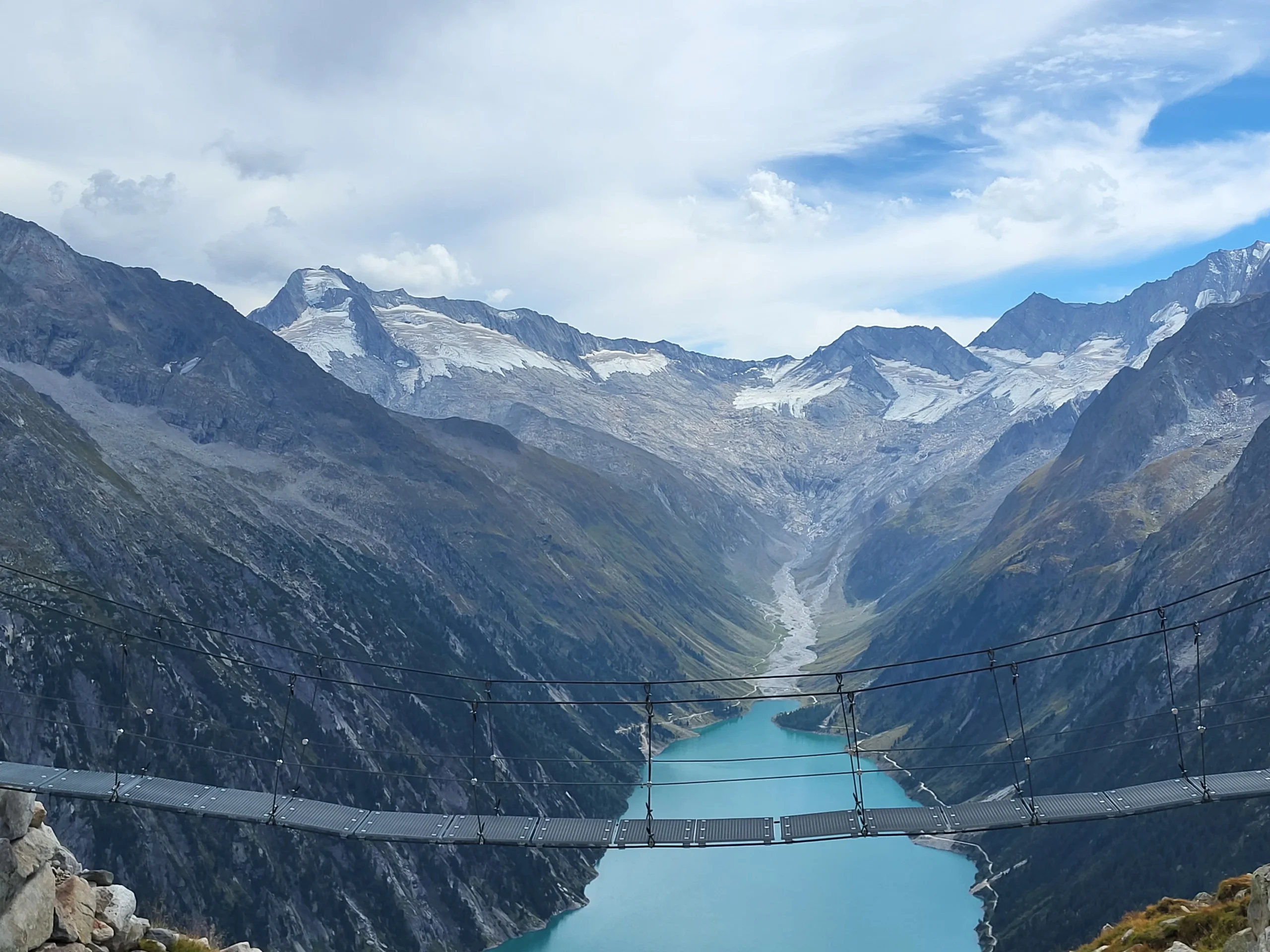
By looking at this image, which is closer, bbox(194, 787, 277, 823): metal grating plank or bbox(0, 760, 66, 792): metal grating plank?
bbox(0, 760, 66, 792): metal grating plank

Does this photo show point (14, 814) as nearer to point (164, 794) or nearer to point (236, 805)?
point (164, 794)

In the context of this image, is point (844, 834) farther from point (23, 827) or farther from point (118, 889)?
point (23, 827)

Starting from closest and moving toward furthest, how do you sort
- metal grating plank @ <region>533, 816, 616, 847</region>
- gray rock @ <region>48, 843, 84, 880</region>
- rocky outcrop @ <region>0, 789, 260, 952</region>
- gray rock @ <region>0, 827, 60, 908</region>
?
rocky outcrop @ <region>0, 789, 260, 952</region>
gray rock @ <region>0, 827, 60, 908</region>
gray rock @ <region>48, 843, 84, 880</region>
metal grating plank @ <region>533, 816, 616, 847</region>

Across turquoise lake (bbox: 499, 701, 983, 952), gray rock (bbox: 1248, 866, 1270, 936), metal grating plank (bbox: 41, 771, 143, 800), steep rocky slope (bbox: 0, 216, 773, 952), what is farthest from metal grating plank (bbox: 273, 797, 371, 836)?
turquoise lake (bbox: 499, 701, 983, 952)

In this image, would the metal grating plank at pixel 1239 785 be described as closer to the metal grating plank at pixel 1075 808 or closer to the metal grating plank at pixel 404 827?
the metal grating plank at pixel 1075 808

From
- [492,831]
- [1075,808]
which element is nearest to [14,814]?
[492,831]

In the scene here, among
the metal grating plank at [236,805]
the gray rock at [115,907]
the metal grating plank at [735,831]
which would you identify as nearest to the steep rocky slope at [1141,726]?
the metal grating plank at [735,831]

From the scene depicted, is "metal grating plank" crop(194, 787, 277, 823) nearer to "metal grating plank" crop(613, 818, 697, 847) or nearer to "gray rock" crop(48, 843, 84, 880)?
"gray rock" crop(48, 843, 84, 880)
